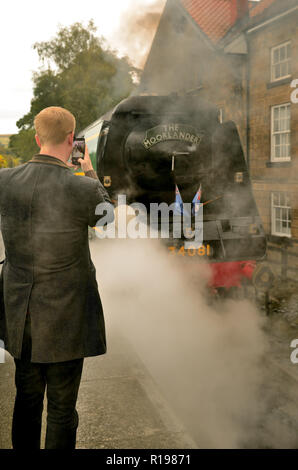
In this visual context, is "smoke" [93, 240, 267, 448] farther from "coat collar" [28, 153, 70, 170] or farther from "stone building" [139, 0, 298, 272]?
"stone building" [139, 0, 298, 272]

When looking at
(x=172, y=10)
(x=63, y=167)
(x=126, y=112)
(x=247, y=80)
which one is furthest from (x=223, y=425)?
(x=247, y=80)

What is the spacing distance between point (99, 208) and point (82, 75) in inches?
652

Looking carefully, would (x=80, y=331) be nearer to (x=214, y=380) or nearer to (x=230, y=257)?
(x=214, y=380)

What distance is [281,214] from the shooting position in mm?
9812

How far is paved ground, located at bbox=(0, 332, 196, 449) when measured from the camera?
226 cm

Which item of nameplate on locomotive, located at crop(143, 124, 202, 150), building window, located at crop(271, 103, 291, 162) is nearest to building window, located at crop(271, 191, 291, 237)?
building window, located at crop(271, 103, 291, 162)

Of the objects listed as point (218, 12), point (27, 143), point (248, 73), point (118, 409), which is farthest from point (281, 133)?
point (27, 143)

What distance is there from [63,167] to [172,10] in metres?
6.12

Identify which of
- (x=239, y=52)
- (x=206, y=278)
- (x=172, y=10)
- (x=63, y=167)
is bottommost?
(x=206, y=278)

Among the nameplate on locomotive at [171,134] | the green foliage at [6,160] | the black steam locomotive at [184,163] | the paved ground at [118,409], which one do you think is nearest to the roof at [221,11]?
the green foliage at [6,160]

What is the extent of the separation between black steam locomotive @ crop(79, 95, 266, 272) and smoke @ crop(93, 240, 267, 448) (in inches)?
15.9

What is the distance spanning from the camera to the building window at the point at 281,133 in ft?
30.6

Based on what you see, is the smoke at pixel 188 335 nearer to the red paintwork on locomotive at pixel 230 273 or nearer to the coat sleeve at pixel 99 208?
the red paintwork on locomotive at pixel 230 273

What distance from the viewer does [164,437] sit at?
227 cm
